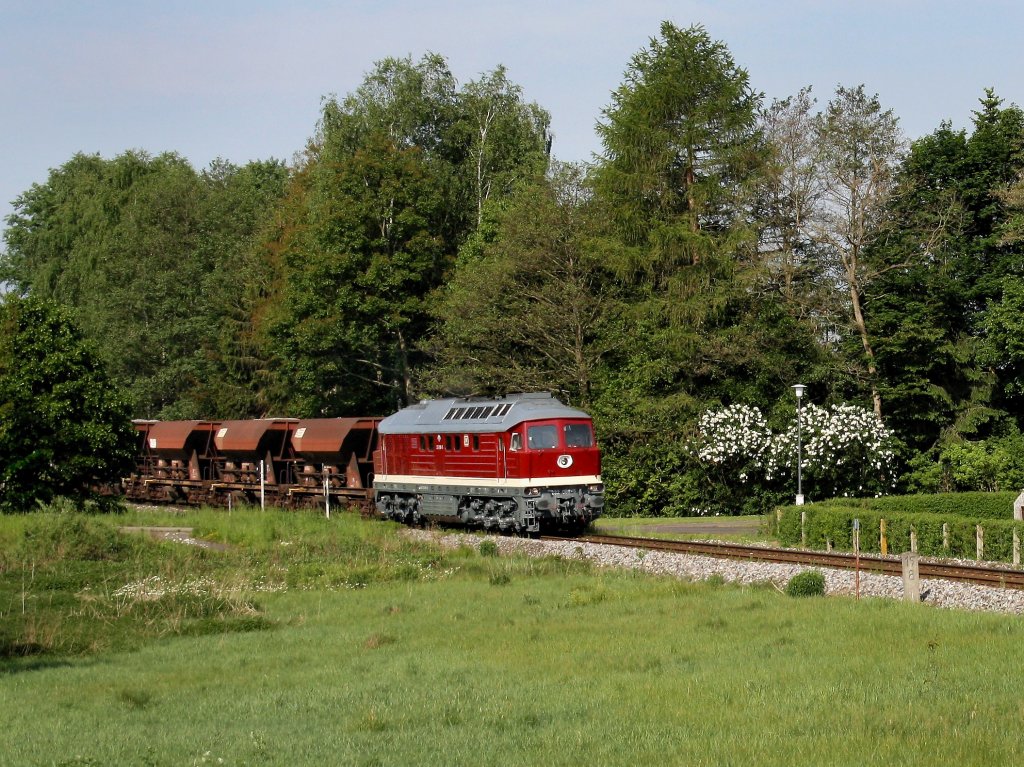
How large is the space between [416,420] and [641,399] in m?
13.2

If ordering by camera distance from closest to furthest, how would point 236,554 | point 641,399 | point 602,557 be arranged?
point 602,557 → point 236,554 → point 641,399

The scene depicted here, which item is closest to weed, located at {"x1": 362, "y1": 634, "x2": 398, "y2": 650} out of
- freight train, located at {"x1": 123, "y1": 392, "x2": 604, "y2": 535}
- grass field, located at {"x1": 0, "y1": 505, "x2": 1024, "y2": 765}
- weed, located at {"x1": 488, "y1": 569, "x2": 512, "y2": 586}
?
grass field, located at {"x1": 0, "y1": 505, "x2": 1024, "y2": 765}

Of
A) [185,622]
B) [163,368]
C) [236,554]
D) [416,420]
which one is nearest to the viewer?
[185,622]

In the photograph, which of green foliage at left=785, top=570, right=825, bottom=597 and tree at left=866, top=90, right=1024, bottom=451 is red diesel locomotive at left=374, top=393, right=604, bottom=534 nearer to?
green foliage at left=785, top=570, right=825, bottom=597

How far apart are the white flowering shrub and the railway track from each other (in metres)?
14.9

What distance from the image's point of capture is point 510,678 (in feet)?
56.3

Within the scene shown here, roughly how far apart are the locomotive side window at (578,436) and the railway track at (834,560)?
9.19ft

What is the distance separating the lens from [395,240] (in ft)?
214

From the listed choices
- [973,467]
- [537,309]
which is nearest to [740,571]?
[973,467]

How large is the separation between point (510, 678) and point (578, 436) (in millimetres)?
20047

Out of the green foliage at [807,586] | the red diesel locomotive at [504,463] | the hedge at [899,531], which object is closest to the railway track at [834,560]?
the green foliage at [807,586]

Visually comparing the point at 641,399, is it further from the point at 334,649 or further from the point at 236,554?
the point at 334,649

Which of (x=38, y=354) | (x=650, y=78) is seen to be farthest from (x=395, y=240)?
(x=38, y=354)

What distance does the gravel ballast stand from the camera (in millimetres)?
23359
